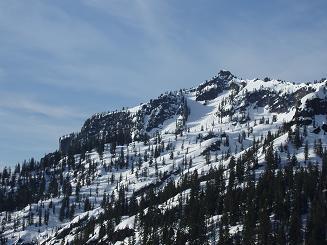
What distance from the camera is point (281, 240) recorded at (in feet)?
652

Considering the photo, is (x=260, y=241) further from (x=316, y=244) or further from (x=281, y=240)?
(x=316, y=244)

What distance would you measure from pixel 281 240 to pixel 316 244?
12.9 m

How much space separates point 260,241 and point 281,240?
24.7 feet

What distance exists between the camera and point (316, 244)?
19938cm

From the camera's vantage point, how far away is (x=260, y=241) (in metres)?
200

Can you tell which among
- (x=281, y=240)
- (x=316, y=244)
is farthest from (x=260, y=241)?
(x=316, y=244)

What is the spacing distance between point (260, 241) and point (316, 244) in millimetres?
20310
